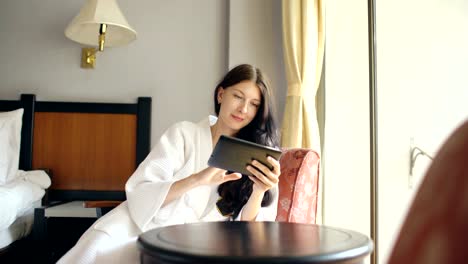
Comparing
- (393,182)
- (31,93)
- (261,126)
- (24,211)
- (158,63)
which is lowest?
(24,211)

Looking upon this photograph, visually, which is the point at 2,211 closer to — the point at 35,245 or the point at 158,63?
the point at 35,245

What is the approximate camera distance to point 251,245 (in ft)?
2.85

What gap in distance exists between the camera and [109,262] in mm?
1314

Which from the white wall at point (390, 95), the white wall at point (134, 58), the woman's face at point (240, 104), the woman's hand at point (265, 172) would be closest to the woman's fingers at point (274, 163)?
the woman's hand at point (265, 172)

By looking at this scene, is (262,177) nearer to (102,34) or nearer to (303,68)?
(303,68)

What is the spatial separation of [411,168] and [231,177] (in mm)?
1196

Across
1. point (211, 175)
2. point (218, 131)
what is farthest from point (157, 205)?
point (218, 131)

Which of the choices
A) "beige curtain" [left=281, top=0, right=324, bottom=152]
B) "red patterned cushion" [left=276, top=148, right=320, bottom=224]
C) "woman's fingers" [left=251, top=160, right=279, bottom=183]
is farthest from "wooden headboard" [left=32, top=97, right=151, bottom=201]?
"woman's fingers" [left=251, top=160, right=279, bottom=183]

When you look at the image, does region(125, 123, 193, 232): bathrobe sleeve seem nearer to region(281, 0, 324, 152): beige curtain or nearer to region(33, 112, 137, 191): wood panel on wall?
region(281, 0, 324, 152): beige curtain

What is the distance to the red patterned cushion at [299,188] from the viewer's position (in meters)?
1.70

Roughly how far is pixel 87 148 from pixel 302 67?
1538 millimetres

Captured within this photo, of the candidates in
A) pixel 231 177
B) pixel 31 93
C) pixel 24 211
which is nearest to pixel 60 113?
pixel 31 93

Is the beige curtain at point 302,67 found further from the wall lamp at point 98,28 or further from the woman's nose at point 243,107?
the wall lamp at point 98,28

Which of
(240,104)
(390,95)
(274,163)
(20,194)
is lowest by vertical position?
(20,194)
